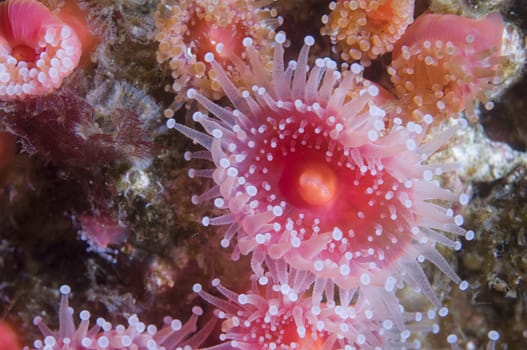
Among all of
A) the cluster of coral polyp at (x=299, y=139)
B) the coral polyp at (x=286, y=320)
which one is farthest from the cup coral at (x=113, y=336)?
the coral polyp at (x=286, y=320)

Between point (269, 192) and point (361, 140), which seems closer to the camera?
point (361, 140)

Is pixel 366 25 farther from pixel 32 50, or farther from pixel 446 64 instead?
pixel 32 50

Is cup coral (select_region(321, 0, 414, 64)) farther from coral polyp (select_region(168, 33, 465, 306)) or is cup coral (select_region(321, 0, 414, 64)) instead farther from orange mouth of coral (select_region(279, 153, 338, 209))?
orange mouth of coral (select_region(279, 153, 338, 209))

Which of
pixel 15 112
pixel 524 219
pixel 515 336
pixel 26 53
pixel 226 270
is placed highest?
pixel 26 53

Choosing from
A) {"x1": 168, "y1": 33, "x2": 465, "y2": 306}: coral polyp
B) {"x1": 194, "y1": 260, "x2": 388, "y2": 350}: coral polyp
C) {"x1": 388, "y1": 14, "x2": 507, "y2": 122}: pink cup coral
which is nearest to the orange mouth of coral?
{"x1": 168, "y1": 33, "x2": 465, "y2": 306}: coral polyp

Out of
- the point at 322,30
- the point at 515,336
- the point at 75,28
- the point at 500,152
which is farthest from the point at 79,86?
the point at 515,336

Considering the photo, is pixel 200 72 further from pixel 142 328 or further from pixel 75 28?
pixel 142 328

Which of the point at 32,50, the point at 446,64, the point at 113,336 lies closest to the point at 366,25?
the point at 446,64
